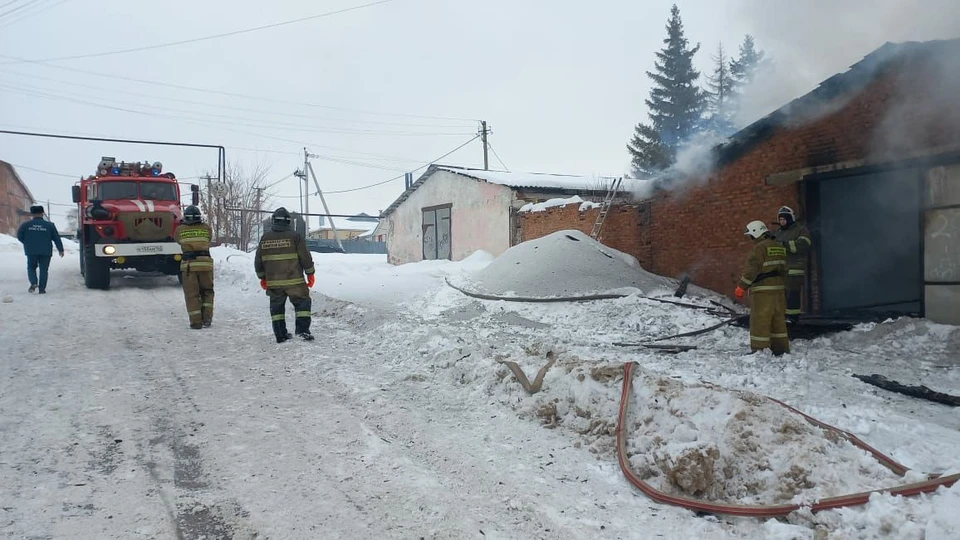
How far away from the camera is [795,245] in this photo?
741 cm

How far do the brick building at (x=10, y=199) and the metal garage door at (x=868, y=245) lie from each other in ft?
150

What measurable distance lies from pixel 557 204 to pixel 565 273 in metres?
4.61

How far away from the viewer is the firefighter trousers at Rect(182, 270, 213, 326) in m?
7.82

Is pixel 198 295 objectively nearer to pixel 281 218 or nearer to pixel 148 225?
pixel 281 218

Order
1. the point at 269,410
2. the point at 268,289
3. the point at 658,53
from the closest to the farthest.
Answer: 1. the point at 269,410
2. the point at 268,289
3. the point at 658,53

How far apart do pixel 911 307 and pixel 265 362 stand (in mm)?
10393

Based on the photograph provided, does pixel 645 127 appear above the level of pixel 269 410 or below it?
above

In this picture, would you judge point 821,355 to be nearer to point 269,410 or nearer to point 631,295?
point 631,295

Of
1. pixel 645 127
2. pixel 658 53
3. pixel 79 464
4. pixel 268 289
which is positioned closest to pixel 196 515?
pixel 79 464

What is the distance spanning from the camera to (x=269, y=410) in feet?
15.3

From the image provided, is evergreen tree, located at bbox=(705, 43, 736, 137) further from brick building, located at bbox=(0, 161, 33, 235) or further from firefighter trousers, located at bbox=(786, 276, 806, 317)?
brick building, located at bbox=(0, 161, 33, 235)

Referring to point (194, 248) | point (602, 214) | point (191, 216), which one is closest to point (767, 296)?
point (602, 214)

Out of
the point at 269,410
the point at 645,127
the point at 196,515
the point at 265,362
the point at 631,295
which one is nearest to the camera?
the point at 196,515

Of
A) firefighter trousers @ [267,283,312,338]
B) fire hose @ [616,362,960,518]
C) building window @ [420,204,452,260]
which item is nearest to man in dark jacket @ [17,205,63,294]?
firefighter trousers @ [267,283,312,338]
